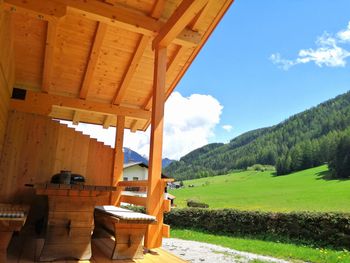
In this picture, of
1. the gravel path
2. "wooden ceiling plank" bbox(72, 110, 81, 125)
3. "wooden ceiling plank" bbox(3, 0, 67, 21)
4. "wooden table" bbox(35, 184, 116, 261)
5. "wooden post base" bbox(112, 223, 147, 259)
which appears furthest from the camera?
"wooden ceiling plank" bbox(72, 110, 81, 125)

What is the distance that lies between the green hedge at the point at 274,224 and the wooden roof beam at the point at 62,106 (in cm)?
736

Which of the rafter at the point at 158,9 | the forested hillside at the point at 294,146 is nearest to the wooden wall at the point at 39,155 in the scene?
the rafter at the point at 158,9

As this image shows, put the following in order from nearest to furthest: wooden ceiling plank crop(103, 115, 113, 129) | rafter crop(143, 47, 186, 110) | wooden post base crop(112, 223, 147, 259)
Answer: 1. wooden post base crop(112, 223, 147, 259)
2. rafter crop(143, 47, 186, 110)
3. wooden ceiling plank crop(103, 115, 113, 129)

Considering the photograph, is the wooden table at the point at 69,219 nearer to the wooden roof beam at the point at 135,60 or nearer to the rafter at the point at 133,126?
the wooden roof beam at the point at 135,60

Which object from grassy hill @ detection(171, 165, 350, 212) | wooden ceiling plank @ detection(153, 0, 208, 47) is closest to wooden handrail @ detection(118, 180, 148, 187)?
wooden ceiling plank @ detection(153, 0, 208, 47)

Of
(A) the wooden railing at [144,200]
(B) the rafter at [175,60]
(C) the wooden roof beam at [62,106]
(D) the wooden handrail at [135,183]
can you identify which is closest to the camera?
(A) the wooden railing at [144,200]

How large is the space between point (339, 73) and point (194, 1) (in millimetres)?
166230

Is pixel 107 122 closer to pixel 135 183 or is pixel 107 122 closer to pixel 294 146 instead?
pixel 135 183

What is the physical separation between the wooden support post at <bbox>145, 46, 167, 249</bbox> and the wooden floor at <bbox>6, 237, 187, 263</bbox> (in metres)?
0.24

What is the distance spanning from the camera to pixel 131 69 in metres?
5.86

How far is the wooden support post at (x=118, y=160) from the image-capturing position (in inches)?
252

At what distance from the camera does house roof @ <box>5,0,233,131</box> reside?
14.3 ft

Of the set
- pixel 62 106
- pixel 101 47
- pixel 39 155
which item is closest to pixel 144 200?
pixel 39 155

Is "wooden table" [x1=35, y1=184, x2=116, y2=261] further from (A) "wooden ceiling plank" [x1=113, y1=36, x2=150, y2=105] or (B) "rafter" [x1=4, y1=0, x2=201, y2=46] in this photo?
(A) "wooden ceiling plank" [x1=113, y1=36, x2=150, y2=105]
